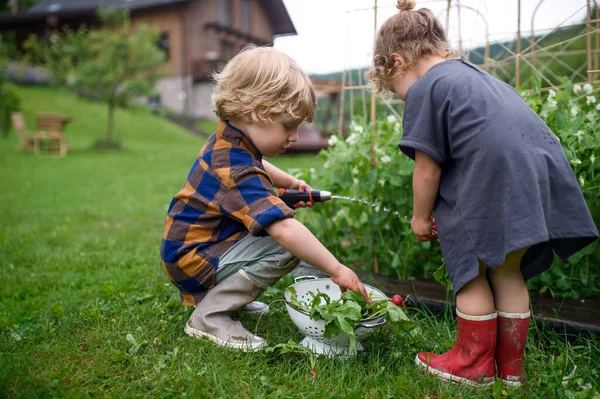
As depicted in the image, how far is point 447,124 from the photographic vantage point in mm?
1697

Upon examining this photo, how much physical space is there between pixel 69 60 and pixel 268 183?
53.6 ft

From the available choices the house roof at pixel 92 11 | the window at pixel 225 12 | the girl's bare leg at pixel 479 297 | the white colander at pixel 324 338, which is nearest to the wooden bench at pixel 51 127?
the white colander at pixel 324 338

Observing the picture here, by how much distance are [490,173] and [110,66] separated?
610 inches

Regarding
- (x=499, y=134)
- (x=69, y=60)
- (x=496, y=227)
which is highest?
(x=69, y=60)

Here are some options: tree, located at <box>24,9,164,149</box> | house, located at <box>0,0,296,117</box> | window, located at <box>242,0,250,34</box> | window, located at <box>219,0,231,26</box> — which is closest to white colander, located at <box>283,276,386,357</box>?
tree, located at <box>24,9,164,149</box>

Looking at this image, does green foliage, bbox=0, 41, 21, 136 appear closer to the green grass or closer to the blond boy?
the green grass

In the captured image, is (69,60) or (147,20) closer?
(69,60)

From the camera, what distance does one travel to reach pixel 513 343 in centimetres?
174

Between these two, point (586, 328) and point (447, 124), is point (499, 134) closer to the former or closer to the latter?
point (447, 124)

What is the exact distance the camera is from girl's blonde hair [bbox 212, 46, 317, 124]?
76.6 inches

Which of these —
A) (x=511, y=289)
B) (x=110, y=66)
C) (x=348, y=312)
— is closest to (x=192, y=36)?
(x=110, y=66)

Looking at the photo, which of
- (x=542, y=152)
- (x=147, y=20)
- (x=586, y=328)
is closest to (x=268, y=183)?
(x=542, y=152)

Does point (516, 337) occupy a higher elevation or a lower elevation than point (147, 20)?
lower

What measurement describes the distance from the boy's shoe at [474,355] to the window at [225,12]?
24330 mm
